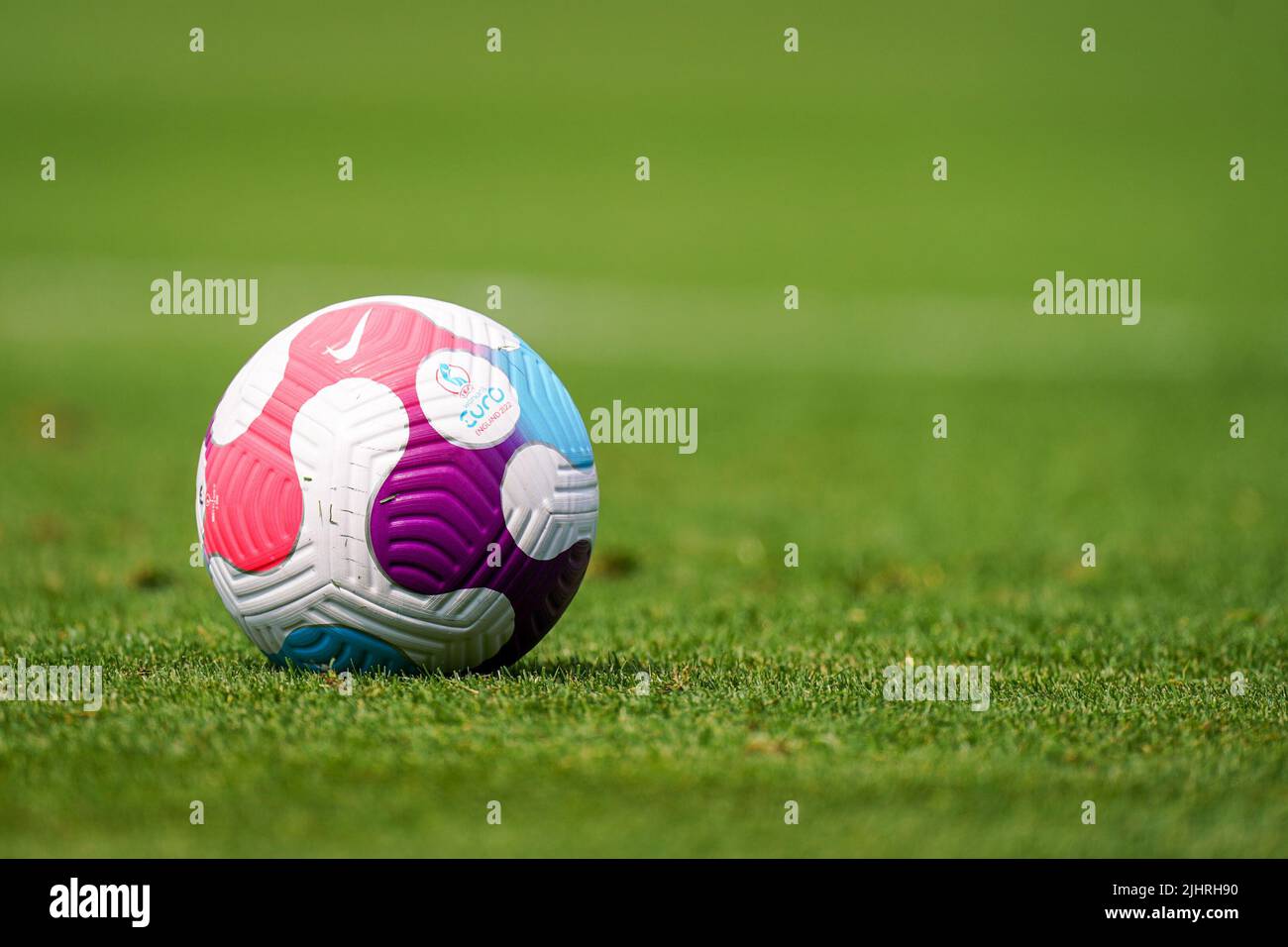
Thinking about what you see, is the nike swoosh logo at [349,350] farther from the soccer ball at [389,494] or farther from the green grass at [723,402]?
the green grass at [723,402]

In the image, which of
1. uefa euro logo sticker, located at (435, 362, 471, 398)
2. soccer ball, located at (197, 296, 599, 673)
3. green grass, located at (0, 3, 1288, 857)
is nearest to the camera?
green grass, located at (0, 3, 1288, 857)

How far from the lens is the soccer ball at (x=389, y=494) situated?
6.82m

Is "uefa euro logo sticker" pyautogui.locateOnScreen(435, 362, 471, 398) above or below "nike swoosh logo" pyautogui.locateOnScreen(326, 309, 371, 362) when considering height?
below

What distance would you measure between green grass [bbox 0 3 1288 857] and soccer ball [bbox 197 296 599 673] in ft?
0.91

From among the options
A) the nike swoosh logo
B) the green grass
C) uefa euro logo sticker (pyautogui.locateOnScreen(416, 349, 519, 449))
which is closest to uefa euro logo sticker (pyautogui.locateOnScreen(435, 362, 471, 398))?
uefa euro logo sticker (pyautogui.locateOnScreen(416, 349, 519, 449))

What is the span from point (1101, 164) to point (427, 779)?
44673 millimetres

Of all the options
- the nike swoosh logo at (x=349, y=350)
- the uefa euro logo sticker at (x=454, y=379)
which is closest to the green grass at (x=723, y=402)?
the uefa euro logo sticker at (x=454, y=379)

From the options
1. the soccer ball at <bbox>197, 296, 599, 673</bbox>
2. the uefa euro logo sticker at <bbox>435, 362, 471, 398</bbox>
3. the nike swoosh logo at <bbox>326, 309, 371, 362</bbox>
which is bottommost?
the soccer ball at <bbox>197, 296, 599, 673</bbox>

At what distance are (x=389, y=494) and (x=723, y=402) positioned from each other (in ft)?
39.1

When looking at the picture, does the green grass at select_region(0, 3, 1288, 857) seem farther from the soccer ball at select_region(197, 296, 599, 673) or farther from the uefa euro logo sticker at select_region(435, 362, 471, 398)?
the uefa euro logo sticker at select_region(435, 362, 471, 398)

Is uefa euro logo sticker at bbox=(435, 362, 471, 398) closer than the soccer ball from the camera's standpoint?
No

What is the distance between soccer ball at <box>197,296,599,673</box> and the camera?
22.4 feet

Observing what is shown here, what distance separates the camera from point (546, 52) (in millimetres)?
50375

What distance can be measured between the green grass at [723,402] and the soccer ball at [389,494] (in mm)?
279
